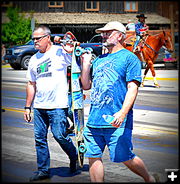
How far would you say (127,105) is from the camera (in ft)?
18.8

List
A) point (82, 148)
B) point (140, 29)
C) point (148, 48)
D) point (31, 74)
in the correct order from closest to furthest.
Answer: point (82, 148), point (31, 74), point (140, 29), point (148, 48)

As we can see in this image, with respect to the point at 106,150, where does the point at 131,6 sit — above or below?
above

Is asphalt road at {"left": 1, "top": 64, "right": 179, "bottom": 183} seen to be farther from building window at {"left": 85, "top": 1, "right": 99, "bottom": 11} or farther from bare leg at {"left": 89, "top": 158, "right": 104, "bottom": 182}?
building window at {"left": 85, "top": 1, "right": 99, "bottom": 11}

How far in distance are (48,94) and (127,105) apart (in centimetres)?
140

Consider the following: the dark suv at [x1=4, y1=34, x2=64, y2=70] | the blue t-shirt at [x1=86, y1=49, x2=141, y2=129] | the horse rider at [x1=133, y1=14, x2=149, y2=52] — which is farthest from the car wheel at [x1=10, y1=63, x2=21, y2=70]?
the blue t-shirt at [x1=86, y1=49, x2=141, y2=129]

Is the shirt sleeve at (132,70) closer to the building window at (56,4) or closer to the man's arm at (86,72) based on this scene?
the man's arm at (86,72)

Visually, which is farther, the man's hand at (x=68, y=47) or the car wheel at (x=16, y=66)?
Result: the car wheel at (x=16, y=66)

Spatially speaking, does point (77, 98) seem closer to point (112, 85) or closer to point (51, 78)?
point (51, 78)

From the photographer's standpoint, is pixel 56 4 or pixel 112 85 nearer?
pixel 112 85

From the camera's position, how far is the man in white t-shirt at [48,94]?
677 cm

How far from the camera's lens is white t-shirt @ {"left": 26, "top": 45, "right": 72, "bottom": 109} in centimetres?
677

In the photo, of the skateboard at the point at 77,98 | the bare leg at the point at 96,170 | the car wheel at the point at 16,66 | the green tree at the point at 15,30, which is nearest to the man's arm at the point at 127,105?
the bare leg at the point at 96,170

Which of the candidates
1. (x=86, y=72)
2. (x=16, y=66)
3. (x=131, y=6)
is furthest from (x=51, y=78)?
(x=131, y=6)

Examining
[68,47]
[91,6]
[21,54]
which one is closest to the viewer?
[68,47]
